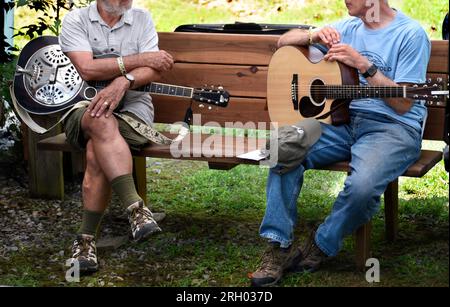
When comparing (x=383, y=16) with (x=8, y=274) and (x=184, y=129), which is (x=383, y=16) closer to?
(x=184, y=129)

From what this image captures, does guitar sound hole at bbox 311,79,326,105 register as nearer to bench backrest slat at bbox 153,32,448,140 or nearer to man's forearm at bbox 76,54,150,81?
bench backrest slat at bbox 153,32,448,140

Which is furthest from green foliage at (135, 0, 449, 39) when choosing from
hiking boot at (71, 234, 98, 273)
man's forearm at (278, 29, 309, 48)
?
hiking boot at (71, 234, 98, 273)

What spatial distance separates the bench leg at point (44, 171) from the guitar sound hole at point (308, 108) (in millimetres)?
1756

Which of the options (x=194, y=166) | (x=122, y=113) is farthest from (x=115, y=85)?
(x=194, y=166)

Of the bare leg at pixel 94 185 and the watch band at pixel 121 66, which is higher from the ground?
the watch band at pixel 121 66

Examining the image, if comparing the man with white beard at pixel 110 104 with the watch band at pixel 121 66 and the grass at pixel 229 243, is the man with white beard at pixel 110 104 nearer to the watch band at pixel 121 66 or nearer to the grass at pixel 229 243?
the watch band at pixel 121 66

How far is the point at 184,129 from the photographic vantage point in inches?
188

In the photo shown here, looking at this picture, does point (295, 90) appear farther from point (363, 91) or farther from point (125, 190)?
point (125, 190)

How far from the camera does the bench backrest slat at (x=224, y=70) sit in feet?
16.0

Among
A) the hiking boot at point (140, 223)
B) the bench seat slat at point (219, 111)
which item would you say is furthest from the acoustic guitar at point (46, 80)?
the hiking boot at point (140, 223)

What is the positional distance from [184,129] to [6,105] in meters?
1.63

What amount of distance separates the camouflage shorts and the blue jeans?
78cm

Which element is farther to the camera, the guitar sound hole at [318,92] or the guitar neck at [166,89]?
the guitar neck at [166,89]

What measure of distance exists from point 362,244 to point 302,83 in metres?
0.82
